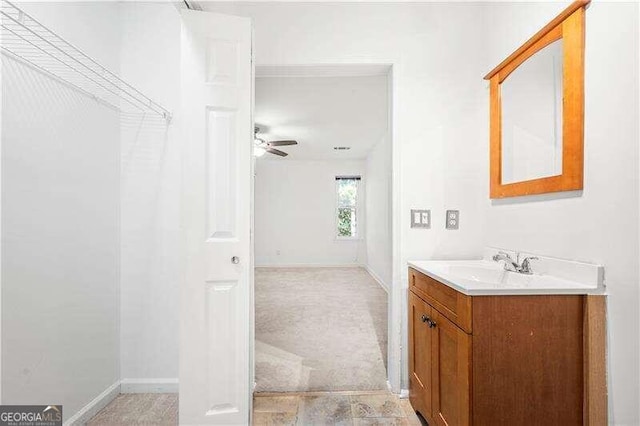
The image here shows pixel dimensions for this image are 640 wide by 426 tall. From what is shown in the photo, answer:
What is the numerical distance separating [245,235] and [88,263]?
101 centimetres

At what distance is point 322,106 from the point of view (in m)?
3.58

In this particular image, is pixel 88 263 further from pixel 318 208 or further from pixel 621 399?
pixel 318 208

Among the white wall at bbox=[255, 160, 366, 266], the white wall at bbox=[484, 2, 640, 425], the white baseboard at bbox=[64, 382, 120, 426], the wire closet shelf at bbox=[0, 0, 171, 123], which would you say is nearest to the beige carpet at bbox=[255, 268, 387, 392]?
the white baseboard at bbox=[64, 382, 120, 426]

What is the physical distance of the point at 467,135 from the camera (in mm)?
1969

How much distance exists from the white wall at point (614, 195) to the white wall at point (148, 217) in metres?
2.27

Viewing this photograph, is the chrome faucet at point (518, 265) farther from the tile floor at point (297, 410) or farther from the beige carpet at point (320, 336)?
the beige carpet at point (320, 336)

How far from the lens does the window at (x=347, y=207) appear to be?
7098mm

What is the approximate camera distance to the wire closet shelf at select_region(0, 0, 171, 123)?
1240 millimetres

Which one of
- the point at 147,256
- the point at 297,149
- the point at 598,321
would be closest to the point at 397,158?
the point at 598,321

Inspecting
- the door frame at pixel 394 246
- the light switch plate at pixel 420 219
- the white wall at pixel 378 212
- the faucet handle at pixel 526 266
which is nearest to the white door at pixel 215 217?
the door frame at pixel 394 246

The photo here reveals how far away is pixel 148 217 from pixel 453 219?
6.96ft

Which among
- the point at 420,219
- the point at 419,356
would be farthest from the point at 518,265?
the point at 419,356

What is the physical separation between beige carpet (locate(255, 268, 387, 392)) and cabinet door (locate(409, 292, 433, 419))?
0.36 metres

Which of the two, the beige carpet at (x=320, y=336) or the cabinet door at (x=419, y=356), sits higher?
the cabinet door at (x=419, y=356)
